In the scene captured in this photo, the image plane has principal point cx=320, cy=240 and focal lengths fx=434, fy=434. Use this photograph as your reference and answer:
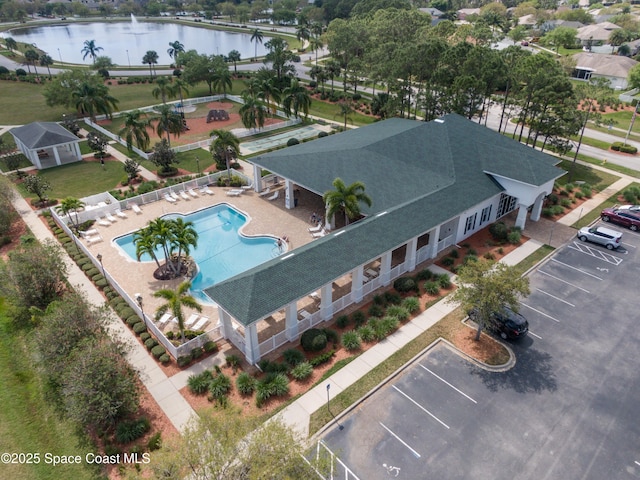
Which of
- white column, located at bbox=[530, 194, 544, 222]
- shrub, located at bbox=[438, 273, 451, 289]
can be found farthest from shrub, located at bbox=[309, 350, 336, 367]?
white column, located at bbox=[530, 194, 544, 222]

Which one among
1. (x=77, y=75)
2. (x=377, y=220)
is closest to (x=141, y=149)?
(x=77, y=75)

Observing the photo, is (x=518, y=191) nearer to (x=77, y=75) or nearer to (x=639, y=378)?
(x=639, y=378)

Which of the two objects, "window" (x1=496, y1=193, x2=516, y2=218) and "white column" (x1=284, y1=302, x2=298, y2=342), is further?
"window" (x1=496, y1=193, x2=516, y2=218)

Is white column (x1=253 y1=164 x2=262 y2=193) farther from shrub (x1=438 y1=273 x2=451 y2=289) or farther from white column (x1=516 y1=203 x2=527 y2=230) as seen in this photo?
white column (x1=516 y1=203 x2=527 y2=230)

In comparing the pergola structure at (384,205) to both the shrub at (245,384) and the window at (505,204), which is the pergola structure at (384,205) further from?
the shrub at (245,384)

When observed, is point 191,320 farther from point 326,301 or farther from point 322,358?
point 322,358

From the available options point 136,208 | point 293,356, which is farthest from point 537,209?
point 136,208
